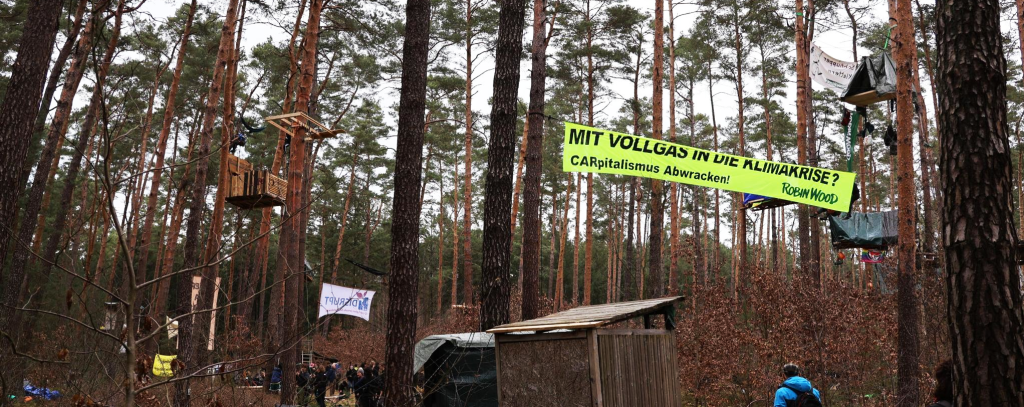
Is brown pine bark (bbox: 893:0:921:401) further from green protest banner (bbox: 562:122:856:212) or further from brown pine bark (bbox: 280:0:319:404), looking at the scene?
brown pine bark (bbox: 280:0:319:404)

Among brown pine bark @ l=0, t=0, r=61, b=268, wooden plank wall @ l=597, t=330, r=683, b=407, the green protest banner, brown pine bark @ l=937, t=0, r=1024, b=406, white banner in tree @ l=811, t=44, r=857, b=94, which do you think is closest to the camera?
brown pine bark @ l=937, t=0, r=1024, b=406

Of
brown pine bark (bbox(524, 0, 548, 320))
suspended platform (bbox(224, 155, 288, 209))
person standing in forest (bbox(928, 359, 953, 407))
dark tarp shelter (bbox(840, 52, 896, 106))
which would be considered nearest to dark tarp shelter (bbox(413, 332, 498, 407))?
brown pine bark (bbox(524, 0, 548, 320))

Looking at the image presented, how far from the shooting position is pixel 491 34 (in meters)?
23.0

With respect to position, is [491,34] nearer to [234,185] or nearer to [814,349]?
[234,185]

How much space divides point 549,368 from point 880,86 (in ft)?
26.6

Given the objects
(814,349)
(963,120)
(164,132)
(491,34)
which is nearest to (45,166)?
(164,132)

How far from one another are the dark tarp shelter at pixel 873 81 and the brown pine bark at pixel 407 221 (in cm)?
706

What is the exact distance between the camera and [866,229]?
14195mm

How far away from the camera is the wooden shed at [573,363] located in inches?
210

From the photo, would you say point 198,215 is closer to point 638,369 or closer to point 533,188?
point 533,188

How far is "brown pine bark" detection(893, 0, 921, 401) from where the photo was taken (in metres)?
9.02

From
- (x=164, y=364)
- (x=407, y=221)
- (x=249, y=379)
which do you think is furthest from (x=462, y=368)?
(x=164, y=364)

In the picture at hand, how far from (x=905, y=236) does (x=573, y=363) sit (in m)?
6.33

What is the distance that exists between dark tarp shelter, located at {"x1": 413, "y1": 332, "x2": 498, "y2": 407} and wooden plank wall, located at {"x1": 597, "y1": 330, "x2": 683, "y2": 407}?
8.78 feet
